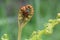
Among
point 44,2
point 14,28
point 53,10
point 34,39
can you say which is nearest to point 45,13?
point 53,10

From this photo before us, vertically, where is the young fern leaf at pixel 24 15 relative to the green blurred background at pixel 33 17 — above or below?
below

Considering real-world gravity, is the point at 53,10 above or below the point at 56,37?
above

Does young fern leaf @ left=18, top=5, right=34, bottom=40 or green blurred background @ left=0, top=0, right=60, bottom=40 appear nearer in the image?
young fern leaf @ left=18, top=5, right=34, bottom=40

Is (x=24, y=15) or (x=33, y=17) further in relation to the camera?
(x=33, y=17)

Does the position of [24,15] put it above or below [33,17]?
below

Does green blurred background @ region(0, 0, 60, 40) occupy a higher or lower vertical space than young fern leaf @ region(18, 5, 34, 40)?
higher

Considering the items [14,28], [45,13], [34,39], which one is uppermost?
[45,13]

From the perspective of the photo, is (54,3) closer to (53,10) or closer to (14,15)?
(53,10)

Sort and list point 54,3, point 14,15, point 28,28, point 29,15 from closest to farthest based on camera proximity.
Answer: point 29,15 → point 28,28 → point 14,15 → point 54,3

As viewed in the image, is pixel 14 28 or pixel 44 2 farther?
pixel 44 2

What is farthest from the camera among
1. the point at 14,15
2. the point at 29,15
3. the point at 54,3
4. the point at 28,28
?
the point at 54,3

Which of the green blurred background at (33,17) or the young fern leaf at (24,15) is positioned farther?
the green blurred background at (33,17)
